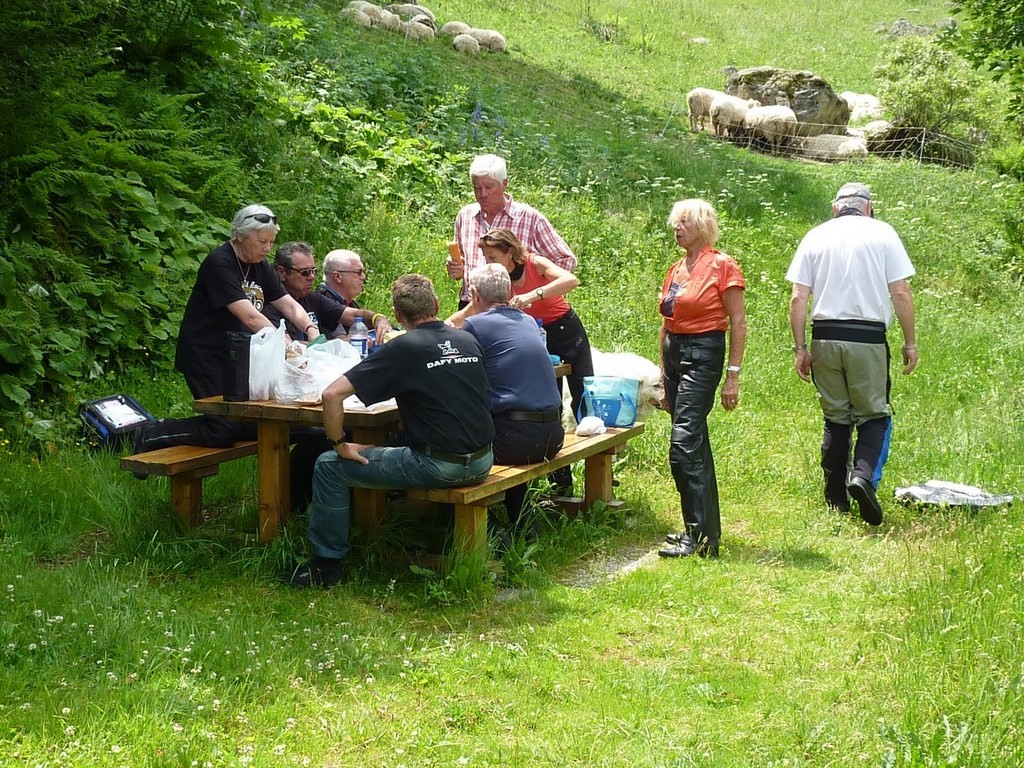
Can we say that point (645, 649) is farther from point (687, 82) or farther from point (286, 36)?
point (687, 82)

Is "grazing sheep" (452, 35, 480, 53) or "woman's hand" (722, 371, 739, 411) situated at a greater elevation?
"grazing sheep" (452, 35, 480, 53)

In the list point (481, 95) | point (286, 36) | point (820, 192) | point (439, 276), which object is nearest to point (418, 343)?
point (439, 276)

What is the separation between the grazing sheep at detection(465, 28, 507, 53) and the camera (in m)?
24.2

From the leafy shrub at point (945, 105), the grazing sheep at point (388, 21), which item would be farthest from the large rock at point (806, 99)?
the grazing sheep at point (388, 21)

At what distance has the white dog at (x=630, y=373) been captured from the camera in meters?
8.30

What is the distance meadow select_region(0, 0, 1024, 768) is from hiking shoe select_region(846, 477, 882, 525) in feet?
0.55

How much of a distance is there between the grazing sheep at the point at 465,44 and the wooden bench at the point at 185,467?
17.8m

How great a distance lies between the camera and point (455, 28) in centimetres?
2442

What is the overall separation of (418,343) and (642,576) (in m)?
1.75

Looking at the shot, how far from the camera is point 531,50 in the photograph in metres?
26.3

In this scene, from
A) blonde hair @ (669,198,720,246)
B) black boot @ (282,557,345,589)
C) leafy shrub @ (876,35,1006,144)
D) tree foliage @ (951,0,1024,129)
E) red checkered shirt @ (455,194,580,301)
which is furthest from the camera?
leafy shrub @ (876,35,1006,144)

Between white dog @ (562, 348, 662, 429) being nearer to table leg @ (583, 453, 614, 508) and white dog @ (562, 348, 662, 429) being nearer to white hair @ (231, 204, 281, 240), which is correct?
table leg @ (583, 453, 614, 508)

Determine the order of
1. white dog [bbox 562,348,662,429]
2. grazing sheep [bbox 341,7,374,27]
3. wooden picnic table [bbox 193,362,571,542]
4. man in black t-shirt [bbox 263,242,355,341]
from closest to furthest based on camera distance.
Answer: wooden picnic table [bbox 193,362,571,542], man in black t-shirt [bbox 263,242,355,341], white dog [bbox 562,348,662,429], grazing sheep [bbox 341,7,374,27]

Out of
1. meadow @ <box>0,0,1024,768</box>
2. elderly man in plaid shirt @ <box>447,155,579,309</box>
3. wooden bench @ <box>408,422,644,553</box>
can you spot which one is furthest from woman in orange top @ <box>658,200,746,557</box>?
elderly man in plaid shirt @ <box>447,155,579,309</box>
